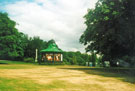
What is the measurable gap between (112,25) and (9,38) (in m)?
27.2

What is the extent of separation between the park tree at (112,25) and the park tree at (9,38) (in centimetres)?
2304

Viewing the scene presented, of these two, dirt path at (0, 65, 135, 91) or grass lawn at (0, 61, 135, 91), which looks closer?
grass lawn at (0, 61, 135, 91)

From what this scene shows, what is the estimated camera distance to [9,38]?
41.2m

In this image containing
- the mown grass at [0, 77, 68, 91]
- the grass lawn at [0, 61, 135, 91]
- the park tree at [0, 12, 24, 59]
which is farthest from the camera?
the park tree at [0, 12, 24, 59]

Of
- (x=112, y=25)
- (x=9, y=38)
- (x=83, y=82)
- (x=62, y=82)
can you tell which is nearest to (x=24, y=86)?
(x=62, y=82)

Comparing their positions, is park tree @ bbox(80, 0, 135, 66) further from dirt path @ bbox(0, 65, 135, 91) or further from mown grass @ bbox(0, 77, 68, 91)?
mown grass @ bbox(0, 77, 68, 91)

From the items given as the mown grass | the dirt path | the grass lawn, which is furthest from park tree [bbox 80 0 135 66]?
the mown grass

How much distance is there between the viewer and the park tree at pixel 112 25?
2325 cm

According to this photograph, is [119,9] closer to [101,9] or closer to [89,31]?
[101,9]

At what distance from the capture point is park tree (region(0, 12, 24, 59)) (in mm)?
41344

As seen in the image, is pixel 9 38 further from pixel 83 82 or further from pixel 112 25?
pixel 83 82

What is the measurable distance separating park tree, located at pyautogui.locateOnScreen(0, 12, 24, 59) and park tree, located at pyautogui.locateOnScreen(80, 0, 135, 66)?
2304cm

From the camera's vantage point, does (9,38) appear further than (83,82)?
Yes

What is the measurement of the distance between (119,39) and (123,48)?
4.01 meters
